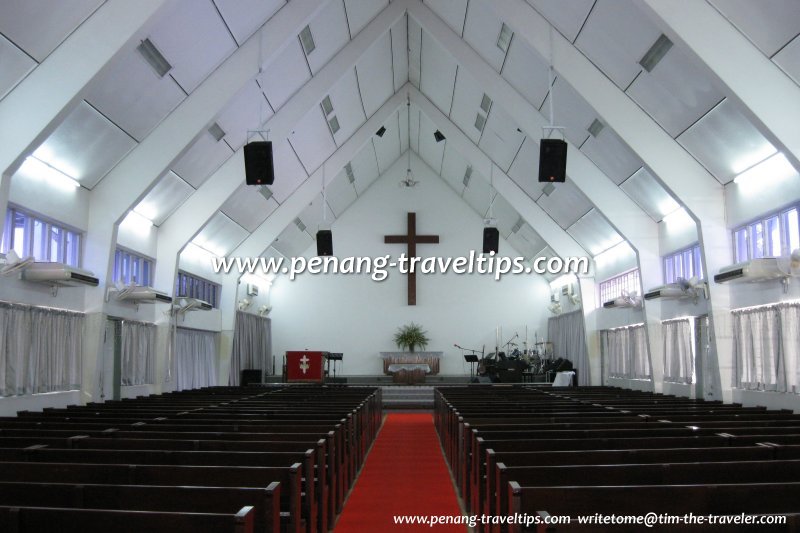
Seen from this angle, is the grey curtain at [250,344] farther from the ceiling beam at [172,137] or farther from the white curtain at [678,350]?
the white curtain at [678,350]

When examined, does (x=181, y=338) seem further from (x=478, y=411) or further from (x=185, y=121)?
(x=478, y=411)

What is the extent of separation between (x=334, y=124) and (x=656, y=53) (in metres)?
8.40

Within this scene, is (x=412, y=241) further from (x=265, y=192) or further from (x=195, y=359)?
(x=195, y=359)

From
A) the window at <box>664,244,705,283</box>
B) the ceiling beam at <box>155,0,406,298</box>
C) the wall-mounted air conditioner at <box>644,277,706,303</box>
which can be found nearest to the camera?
the wall-mounted air conditioner at <box>644,277,706,303</box>

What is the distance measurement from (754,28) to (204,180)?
9.50m

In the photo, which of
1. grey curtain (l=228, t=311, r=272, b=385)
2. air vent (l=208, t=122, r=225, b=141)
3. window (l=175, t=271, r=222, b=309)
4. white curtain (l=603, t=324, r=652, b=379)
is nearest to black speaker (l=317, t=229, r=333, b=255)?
window (l=175, t=271, r=222, b=309)

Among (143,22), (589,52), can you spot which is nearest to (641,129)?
(589,52)

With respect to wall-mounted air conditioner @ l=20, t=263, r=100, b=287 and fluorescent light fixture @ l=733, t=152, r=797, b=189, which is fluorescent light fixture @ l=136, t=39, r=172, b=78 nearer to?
wall-mounted air conditioner @ l=20, t=263, r=100, b=287

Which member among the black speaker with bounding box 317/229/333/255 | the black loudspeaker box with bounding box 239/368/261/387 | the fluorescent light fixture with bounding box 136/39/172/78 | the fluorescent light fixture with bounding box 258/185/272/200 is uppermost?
the fluorescent light fixture with bounding box 136/39/172/78

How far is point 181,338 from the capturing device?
48.6 ft

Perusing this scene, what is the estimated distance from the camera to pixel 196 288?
52.3 ft

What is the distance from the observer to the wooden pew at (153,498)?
9.62 ft

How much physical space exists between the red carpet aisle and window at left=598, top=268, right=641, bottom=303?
259 inches

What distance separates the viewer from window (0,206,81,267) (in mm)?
9023
